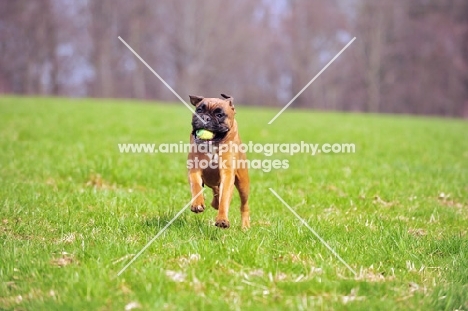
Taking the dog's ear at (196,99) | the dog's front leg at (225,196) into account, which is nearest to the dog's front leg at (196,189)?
the dog's front leg at (225,196)

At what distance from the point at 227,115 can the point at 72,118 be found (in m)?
11.3

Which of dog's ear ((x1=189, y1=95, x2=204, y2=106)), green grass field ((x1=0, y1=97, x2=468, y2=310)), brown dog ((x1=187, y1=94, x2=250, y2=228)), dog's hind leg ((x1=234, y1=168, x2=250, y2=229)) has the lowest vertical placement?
green grass field ((x1=0, y1=97, x2=468, y2=310))

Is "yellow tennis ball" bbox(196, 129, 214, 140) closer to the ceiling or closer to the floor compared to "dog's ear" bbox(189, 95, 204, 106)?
closer to the floor

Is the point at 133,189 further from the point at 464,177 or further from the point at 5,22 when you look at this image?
the point at 5,22

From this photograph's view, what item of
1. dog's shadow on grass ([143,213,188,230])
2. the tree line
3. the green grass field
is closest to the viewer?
the green grass field

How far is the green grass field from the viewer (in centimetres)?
339

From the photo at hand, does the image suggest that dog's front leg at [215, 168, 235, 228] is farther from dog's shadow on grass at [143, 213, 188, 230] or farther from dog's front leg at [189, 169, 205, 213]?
dog's shadow on grass at [143, 213, 188, 230]

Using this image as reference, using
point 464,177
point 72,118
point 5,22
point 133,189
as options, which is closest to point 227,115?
point 133,189

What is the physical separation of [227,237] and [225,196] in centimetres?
37

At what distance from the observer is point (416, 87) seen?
4488cm

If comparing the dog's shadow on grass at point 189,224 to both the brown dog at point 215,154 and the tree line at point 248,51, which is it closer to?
the brown dog at point 215,154

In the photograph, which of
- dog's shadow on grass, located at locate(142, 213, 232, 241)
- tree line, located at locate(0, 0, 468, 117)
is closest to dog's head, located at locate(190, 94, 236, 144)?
dog's shadow on grass, located at locate(142, 213, 232, 241)

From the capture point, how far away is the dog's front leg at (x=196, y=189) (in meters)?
4.34

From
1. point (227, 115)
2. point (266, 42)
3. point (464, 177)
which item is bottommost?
point (464, 177)
